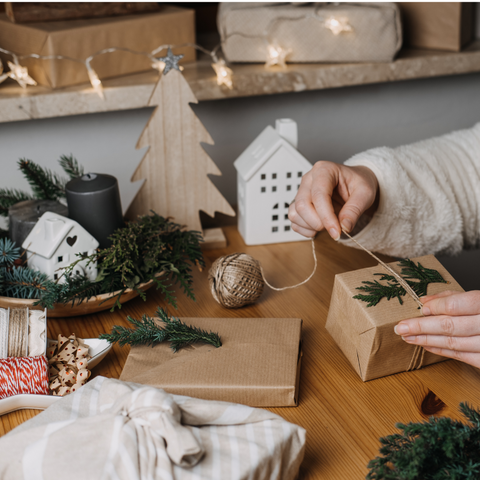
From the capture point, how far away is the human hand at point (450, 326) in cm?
61

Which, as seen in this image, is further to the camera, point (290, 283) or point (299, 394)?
point (290, 283)

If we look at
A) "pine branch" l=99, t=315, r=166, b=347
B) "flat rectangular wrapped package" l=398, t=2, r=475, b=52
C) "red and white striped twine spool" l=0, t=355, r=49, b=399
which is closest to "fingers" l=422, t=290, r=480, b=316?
"pine branch" l=99, t=315, r=166, b=347

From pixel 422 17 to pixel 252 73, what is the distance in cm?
55

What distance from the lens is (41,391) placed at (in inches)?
24.3

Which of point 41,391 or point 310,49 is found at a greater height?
point 310,49

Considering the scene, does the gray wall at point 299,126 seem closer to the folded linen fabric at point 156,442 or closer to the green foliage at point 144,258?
the green foliage at point 144,258

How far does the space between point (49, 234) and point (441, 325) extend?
1.92 feet

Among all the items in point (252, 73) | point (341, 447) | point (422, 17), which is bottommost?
point (341, 447)

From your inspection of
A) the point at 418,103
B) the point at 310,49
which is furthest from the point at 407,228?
the point at 418,103

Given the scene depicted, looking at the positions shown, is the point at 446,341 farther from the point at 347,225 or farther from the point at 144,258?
the point at 144,258

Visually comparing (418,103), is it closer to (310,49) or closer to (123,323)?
(310,49)

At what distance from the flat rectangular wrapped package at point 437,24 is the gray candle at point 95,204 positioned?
1.02m

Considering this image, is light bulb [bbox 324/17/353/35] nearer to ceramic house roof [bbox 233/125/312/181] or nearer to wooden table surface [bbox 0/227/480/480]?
ceramic house roof [bbox 233/125/312/181]

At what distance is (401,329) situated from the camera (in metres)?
0.61
